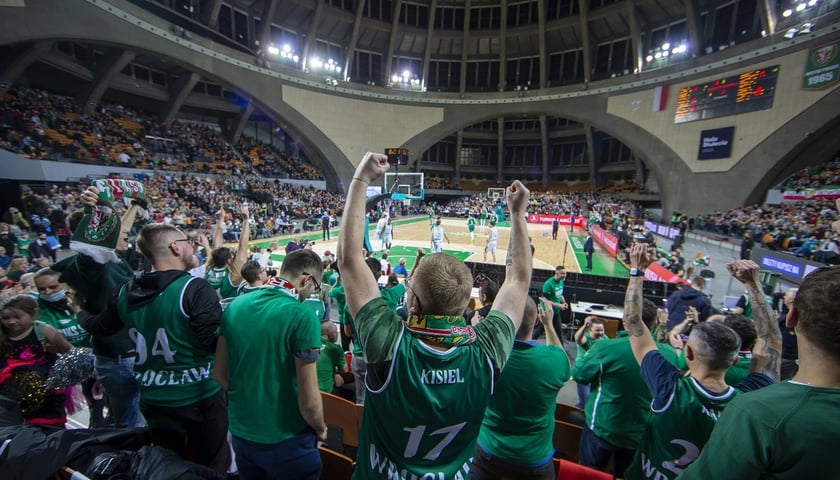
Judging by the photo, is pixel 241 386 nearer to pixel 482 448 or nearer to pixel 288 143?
pixel 482 448

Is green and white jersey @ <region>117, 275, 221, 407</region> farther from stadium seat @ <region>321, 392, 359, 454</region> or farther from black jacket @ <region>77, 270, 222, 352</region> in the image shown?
stadium seat @ <region>321, 392, 359, 454</region>

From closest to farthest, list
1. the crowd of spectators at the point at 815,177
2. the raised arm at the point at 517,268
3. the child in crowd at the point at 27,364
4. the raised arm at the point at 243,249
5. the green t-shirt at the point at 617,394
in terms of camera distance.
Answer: the raised arm at the point at 517,268 < the child in crowd at the point at 27,364 < the green t-shirt at the point at 617,394 < the raised arm at the point at 243,249 < the crowd of spectators at the point at 815,177

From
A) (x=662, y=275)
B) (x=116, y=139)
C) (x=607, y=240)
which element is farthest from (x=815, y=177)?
(x=116, y=139)

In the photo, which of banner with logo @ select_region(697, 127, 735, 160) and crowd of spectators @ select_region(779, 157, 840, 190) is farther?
banner with logo @ select_region(697, 127, 735, 160)

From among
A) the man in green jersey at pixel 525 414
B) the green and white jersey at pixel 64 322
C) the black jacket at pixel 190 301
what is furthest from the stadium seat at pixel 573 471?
the green and white jersey at pixel 64 322

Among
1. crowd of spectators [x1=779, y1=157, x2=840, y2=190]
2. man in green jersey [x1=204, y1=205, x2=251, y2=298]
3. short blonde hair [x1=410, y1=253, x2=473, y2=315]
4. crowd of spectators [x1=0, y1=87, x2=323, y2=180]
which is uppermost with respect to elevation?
crowd of spectators [x1=0, y1=87, x2=323, y2=180]

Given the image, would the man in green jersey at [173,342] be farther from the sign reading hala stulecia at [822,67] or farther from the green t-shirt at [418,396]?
the sign reading hala stulecia at [822,67]

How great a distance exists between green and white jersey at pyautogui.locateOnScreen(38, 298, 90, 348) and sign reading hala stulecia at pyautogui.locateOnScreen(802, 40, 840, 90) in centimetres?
3693

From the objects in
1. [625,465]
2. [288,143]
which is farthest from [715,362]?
[288,143]

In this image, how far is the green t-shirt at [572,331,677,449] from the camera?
2.74m

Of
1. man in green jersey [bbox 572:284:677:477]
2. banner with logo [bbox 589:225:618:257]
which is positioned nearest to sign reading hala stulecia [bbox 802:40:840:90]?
banner with logo [bbox 589:225:618:257]

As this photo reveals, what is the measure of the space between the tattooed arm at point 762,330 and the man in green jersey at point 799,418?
45.5 inches

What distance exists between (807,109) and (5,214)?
44.8 meters

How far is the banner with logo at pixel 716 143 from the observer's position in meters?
26.6
